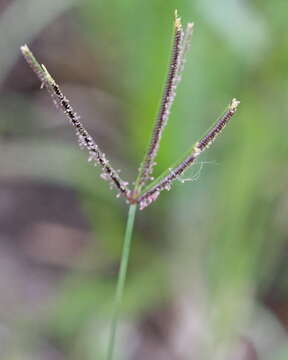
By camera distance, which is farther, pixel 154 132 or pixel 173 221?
pixel 173 221

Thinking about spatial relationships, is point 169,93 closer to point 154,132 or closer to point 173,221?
point 154,132

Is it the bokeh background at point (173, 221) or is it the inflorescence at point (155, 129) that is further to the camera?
the bokeh background at point (173, 221)

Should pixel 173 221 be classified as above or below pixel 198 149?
above

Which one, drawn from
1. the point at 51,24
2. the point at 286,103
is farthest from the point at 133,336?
the point at 51,24

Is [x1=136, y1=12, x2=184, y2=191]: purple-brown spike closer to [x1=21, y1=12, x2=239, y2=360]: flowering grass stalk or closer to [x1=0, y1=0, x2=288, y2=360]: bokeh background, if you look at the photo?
[x1=21, y1=12, x2=239, y2=360]: flowering grass stalk

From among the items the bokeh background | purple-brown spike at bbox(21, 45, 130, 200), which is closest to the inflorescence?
purple-brown spike at bbox(21, 45, 130, 200)

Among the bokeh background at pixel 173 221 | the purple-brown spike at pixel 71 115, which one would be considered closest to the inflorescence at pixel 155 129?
the purple-brown spike at pixel 71 115

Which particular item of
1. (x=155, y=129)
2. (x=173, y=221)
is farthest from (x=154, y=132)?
(x=173, y=221)

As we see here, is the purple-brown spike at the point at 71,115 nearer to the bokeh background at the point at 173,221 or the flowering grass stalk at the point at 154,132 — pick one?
the flowering grass stalk at the point at 154,132
